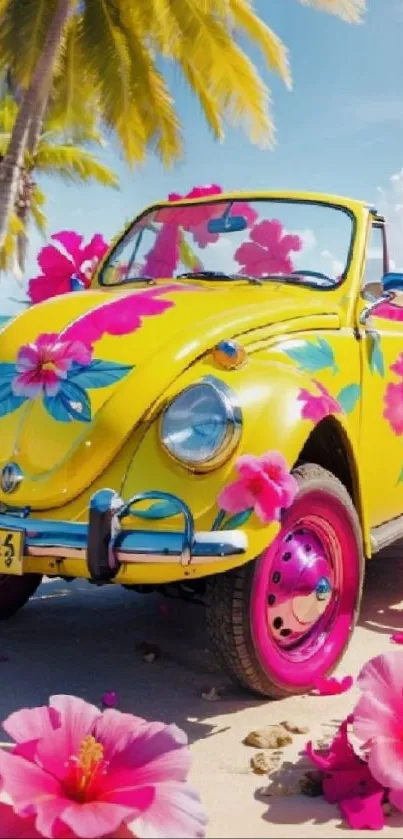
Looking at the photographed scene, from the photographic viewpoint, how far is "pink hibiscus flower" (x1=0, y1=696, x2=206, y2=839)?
189 centimetres

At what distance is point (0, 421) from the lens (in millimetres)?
3088

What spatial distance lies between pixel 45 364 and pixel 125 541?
763 millimetres

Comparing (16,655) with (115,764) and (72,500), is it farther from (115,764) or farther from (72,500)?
(115,764)

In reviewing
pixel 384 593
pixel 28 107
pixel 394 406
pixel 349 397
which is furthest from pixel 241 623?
pixel 28 107

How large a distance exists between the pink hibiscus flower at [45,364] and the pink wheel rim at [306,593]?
2.74 feet

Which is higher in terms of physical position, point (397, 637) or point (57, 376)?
point (57, 376)

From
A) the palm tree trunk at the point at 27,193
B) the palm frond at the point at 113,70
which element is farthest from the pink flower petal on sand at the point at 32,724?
the palm frond at the point at 113,70

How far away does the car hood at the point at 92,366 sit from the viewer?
115 inches

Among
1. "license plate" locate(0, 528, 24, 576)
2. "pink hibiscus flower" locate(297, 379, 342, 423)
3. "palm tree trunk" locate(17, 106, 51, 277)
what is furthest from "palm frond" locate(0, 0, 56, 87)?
"license plate" locate(0, 528, 24, 576)

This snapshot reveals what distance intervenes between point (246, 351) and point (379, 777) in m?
1.39

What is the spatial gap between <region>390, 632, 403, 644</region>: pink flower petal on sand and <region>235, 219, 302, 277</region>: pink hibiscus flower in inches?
62.3

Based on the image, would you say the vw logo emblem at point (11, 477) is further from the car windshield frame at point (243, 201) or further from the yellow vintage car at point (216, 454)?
the car windshield frame at point (243, 201)

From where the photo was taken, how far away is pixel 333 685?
9.96ft

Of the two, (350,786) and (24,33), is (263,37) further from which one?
(350,786)
